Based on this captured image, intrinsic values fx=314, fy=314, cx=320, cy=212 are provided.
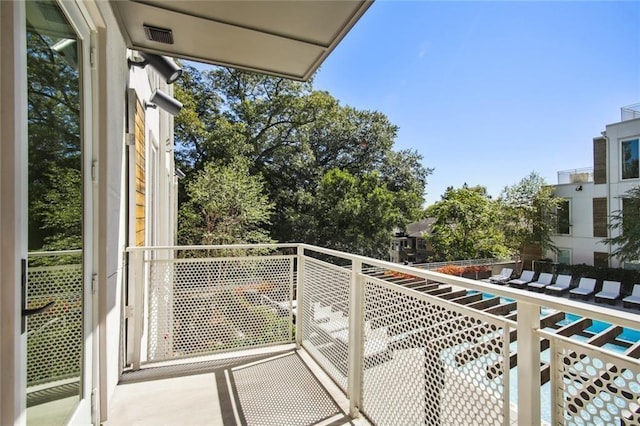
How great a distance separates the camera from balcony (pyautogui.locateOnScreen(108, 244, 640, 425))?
3.38 ft

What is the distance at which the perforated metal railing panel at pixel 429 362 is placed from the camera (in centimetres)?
127

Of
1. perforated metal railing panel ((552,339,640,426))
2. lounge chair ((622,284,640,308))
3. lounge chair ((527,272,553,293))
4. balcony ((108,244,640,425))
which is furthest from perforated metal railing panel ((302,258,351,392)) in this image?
lounge chair ((527,272,553,293))

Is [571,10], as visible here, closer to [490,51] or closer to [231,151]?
[490,51]

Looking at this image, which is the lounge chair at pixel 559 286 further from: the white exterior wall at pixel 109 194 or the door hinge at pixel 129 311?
the white exterior wall at pixel 109 194

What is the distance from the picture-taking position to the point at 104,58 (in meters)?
1.81

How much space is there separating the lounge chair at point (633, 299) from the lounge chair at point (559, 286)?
1.76 m

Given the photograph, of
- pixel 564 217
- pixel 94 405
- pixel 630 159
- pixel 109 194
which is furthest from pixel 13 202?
pixel 564 217

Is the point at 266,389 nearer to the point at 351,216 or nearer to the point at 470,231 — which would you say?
the point at 351,216

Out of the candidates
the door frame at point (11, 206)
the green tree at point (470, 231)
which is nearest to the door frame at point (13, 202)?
the door frame at point (11, 206)

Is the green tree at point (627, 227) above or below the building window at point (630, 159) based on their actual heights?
→ below

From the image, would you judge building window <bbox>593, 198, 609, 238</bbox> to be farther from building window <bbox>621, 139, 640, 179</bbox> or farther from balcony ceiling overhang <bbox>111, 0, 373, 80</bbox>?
balcony ceiling overhang <bbox>111, 0, 373, 80</bbox>

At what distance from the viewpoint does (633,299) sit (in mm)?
10383

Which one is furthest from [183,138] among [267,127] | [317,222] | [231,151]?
[317,222]

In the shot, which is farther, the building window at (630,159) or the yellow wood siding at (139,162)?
the building window at (630,159)
